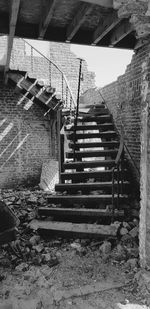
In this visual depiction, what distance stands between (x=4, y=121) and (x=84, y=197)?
5.39 m

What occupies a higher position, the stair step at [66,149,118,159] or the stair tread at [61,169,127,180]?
the stair step at [66,149,118,159]

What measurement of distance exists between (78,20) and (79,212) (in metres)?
3.14

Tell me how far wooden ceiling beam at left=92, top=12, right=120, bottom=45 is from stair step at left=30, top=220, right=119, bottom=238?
10.2 feet

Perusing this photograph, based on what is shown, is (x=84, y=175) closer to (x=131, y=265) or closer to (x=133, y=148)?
(x=133, y=148)

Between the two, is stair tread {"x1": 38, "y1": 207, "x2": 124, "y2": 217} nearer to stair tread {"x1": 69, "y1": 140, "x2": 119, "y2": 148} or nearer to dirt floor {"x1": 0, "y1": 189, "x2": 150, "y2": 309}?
dirt floor {"x1": 0, "y1": 189, "x2": 150, "y2": 309}

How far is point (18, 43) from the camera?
1134 cm

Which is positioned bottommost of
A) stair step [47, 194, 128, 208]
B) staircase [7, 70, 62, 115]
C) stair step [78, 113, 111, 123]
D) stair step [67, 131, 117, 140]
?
stair step [47, 194, 128, 208]

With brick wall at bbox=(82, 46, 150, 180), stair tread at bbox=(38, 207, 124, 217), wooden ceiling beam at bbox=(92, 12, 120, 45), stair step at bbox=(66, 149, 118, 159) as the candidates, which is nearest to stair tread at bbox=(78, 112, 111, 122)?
brick wall at bbox=(82, 46, 150, 180)

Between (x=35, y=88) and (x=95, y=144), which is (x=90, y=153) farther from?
(x=35, y=88)

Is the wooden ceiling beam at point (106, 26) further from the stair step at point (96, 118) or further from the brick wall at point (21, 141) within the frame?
the brick wall at point (21, 141)

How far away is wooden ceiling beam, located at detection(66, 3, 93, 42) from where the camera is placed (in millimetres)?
3452

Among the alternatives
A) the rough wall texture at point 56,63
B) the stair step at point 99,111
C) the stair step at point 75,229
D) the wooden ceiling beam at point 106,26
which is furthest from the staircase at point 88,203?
the rough wall texture at point 56,63

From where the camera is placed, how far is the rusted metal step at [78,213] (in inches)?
179

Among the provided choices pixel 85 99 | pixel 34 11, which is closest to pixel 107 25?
pixel 34 11
